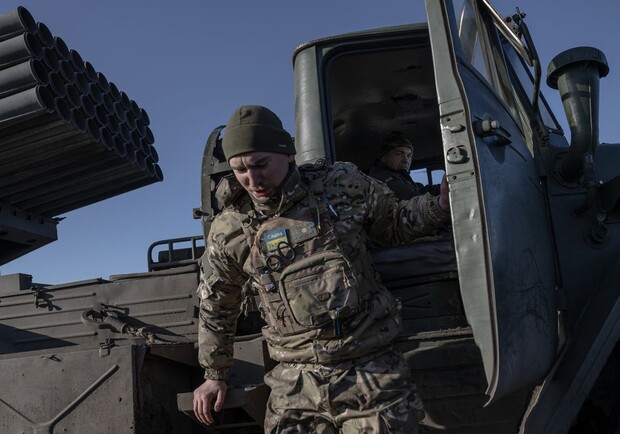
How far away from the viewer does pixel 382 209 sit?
2342 mm

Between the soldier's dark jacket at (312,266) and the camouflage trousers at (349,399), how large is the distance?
0.05 m

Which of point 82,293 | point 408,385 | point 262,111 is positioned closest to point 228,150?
point 262,111

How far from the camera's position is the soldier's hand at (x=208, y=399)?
2.33m

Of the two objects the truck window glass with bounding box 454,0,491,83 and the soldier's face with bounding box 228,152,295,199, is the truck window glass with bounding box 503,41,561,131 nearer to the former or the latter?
the truck window glass with bounding box 454,0,491,83

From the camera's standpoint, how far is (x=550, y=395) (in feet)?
6.82

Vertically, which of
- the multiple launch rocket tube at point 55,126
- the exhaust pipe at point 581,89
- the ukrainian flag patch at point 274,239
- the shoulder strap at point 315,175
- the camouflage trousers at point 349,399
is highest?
the multiple launch rocket tube at point 55,126

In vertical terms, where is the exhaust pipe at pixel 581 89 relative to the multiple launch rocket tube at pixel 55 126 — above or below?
below

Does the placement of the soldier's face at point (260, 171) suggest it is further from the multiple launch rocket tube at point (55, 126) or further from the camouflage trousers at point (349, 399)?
the multiple launch rocket tube at point (55, 126)

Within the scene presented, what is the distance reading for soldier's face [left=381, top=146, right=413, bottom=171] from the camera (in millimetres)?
3418

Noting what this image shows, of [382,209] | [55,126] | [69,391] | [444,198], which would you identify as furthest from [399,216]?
[55,126]

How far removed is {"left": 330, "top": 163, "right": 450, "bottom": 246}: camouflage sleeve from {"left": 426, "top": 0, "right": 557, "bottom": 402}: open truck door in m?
0.29

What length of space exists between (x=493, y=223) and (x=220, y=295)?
1.05 meters

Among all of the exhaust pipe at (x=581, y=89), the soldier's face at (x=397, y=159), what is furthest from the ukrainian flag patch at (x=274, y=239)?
the soldier's face at (x=397, y=159)

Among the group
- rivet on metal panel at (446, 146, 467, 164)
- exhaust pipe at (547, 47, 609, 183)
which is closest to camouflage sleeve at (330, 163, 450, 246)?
rivet on metal panel at (446, 146, 467, 164)
